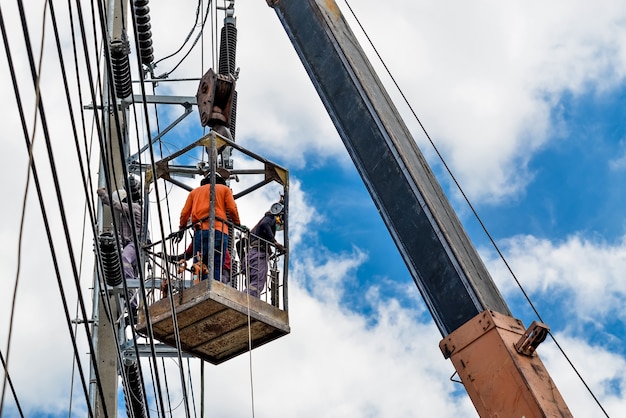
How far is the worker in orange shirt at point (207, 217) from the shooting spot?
10320mm

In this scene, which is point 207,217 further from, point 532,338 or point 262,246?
point 532,338

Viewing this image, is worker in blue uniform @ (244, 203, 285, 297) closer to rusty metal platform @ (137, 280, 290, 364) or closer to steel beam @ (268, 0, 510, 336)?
rusty metal platform @ (137, 280, 290, 364)

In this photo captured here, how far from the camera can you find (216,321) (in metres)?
10.5

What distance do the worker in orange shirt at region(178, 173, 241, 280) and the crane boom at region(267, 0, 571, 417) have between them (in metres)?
1.88

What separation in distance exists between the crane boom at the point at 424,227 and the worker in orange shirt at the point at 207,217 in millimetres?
1879

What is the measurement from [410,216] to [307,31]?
7.71 ft

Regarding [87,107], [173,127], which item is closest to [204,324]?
[173,127]

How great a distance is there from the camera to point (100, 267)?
23.4ft

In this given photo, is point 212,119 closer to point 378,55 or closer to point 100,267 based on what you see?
point 378,55

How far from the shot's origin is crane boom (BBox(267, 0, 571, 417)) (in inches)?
270

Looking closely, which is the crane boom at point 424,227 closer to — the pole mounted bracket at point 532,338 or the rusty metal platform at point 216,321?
the pole mounted bracket at point 532,338

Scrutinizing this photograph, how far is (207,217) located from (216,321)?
3.31ft

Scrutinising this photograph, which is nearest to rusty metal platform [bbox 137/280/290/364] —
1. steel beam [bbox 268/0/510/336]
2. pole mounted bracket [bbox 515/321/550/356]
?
steel beam [bbox 268/0/510/336]

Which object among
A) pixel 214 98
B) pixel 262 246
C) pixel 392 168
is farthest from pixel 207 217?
pixel 392 168
